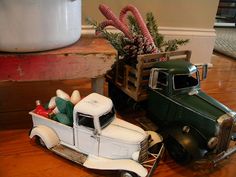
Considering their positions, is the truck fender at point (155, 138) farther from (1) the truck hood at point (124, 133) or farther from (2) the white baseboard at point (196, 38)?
(2) the white baseboard at point (196, 38)

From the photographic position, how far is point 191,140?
1.91ft

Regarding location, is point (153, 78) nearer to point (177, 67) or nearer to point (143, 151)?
point (177, 67)

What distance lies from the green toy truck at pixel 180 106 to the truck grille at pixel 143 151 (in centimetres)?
8

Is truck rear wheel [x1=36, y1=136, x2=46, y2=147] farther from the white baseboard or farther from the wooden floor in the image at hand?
the white baseboard

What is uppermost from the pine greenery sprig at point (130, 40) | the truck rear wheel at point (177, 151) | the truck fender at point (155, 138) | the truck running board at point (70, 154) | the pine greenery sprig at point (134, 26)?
the pine greenery sprig at point (134, 26)

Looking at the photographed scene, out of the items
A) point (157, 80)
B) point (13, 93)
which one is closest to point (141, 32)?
point (157, 80)

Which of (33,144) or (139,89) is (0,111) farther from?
(139,89)

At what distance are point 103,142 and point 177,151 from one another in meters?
0.18

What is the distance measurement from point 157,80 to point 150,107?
83mm

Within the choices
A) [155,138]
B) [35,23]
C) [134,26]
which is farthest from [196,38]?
[35,23]

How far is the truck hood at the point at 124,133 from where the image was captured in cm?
55

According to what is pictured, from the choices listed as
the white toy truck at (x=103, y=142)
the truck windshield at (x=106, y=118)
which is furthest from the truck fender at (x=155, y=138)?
the truck windshield at (x=106, y=118)

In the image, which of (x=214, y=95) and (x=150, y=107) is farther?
(x=214, y=95)

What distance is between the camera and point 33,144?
2.19 feet
